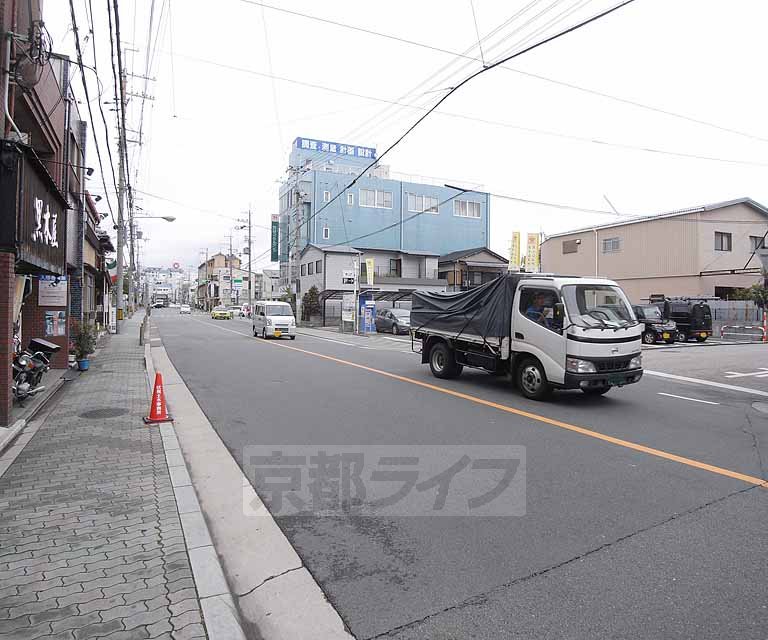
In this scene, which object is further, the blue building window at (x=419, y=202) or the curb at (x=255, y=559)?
the blue building window at (x=419, y=202)

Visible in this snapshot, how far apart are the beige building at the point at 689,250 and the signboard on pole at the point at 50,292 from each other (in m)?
32.7

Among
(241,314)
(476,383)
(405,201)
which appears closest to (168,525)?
(476,383)

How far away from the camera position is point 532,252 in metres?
29.2

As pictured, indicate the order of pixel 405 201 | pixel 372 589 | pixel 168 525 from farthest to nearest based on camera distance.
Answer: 1. pixel 405 201
2. pixel 168 525
3. pixel 372 589

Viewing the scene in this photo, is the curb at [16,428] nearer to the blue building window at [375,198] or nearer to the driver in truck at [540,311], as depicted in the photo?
the driver in truck at [540,311]

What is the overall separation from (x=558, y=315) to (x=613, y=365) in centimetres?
129

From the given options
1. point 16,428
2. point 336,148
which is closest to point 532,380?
point 16,428

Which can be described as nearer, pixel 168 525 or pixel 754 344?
pixel 168 525

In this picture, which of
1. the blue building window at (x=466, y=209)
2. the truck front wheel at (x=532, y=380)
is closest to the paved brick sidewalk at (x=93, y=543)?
the truck front wheel at (x=532, y=380)

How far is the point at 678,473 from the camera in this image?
5625 millimetres

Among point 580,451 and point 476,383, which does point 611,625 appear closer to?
point 580,451

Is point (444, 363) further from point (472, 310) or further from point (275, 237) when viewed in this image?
point (275, 237)

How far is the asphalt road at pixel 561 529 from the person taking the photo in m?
3.13

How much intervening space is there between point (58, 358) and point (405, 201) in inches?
1749
